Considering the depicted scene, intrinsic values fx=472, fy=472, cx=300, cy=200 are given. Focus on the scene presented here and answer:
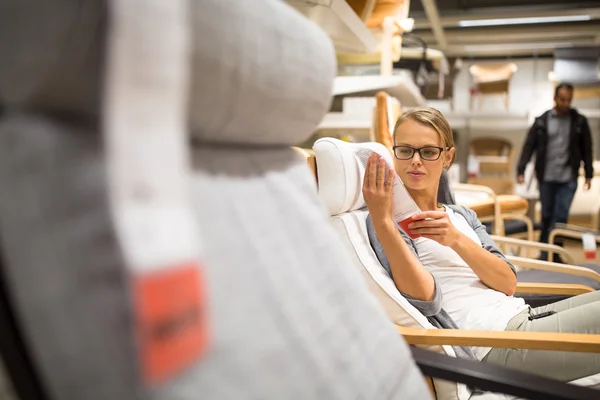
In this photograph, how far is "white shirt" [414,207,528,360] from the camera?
1093 millimetres

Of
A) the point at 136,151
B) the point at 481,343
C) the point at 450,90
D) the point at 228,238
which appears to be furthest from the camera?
the point at 450,90

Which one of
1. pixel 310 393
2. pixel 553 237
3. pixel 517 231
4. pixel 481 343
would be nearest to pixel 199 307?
pixel 310 393

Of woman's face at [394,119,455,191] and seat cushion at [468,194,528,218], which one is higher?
woman's face at [394,119,455,191]

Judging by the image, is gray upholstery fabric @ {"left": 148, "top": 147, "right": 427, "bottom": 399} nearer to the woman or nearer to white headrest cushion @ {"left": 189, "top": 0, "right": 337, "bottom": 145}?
white headrest cushion @ {"left": 189, "top": 0, "right": 337, "bottom": 145}

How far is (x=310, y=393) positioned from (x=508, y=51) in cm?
744

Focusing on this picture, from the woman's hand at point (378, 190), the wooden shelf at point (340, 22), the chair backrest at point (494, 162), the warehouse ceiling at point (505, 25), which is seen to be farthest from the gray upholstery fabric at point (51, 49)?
the chair backrest at point (494, 162)

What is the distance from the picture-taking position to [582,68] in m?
5.95

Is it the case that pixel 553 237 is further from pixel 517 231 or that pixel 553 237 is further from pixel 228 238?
pixel 228 238

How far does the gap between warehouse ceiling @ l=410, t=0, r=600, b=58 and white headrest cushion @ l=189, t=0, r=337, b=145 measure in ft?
14.0

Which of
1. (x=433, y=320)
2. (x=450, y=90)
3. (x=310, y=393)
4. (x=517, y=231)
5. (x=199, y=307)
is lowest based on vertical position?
(x=517, y=231)

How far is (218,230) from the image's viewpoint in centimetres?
42

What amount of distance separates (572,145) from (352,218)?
301 centimetres

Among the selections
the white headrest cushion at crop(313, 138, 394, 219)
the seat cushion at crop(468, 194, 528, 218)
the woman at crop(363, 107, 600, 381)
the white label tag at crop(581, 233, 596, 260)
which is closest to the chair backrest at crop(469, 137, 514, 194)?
the seat cushion at crop(468, 194, 528, 218)

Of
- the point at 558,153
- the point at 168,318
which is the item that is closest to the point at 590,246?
the point at 558,153
